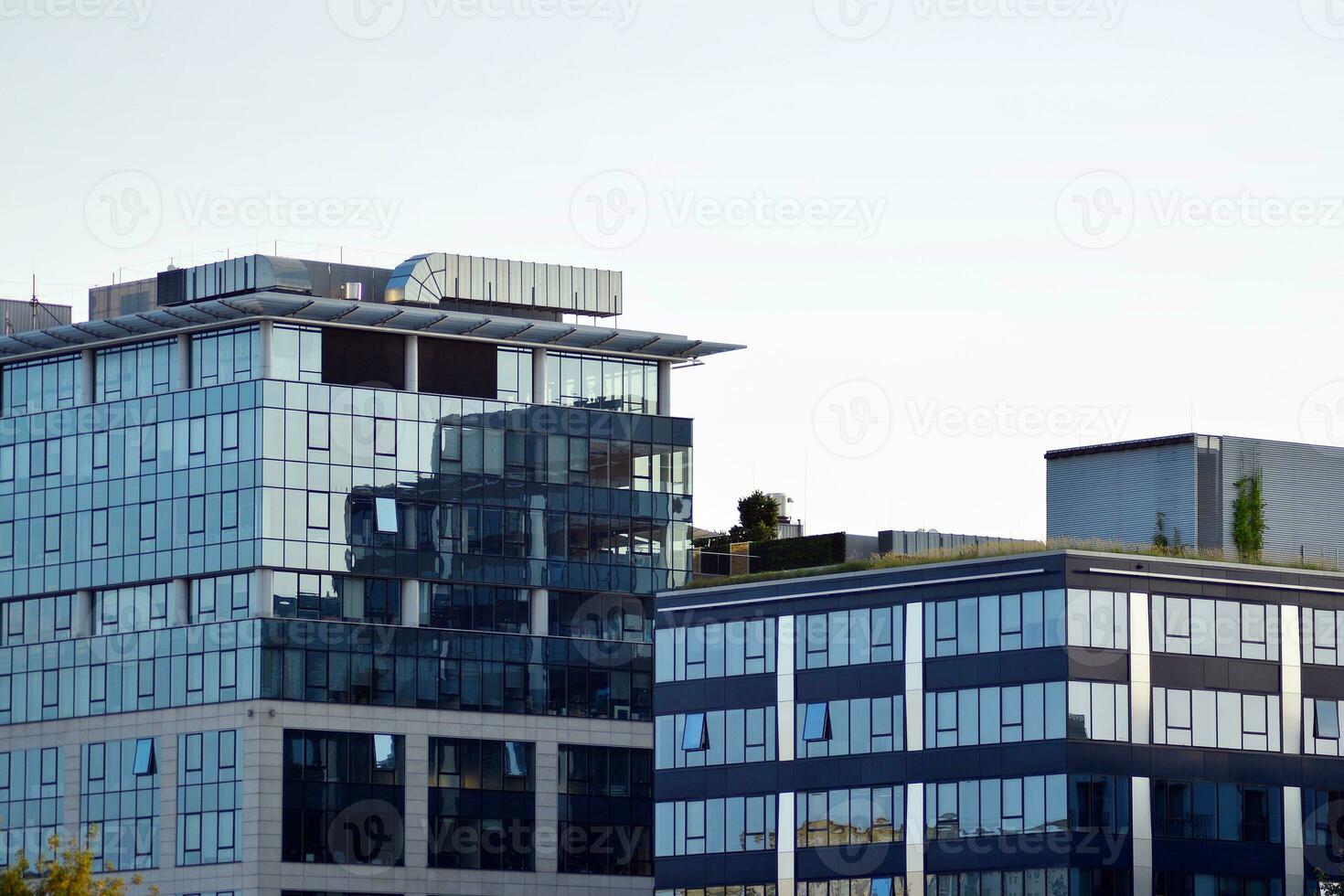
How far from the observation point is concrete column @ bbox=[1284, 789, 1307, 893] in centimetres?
9975

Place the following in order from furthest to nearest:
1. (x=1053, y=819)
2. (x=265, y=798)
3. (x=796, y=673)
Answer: (x=265, y=798) < (x=796, y=673) < (x=1053, y=819)

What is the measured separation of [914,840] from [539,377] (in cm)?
3780

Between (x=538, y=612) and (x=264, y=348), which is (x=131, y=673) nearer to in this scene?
(x=264, y=348)

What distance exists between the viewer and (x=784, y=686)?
10612 cm

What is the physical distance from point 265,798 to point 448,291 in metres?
24.7

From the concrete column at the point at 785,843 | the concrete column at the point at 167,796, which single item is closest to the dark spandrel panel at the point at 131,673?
the concrete column at the point at 167,796

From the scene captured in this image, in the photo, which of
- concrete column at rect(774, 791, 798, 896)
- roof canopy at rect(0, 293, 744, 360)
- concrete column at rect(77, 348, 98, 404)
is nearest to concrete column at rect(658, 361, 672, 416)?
roof canopy at rect(0, 293, 744, 360)

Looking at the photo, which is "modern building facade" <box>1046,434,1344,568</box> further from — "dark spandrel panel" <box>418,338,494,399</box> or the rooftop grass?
"dark spandrel panel" <box>418,338,494,399</box>

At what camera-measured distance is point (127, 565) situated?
127 metres

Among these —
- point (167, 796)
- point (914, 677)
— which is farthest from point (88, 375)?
point (914, 677)

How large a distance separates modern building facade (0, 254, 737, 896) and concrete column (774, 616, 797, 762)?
24571mm

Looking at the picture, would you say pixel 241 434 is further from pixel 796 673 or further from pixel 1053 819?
pixel 1053 819

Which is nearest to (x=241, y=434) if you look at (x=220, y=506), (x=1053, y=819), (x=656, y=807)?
(x=220, y=506)

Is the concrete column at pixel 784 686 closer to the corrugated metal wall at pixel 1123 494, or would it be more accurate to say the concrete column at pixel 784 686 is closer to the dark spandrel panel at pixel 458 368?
A: the corrugated metal wall at pixel 1123 494
